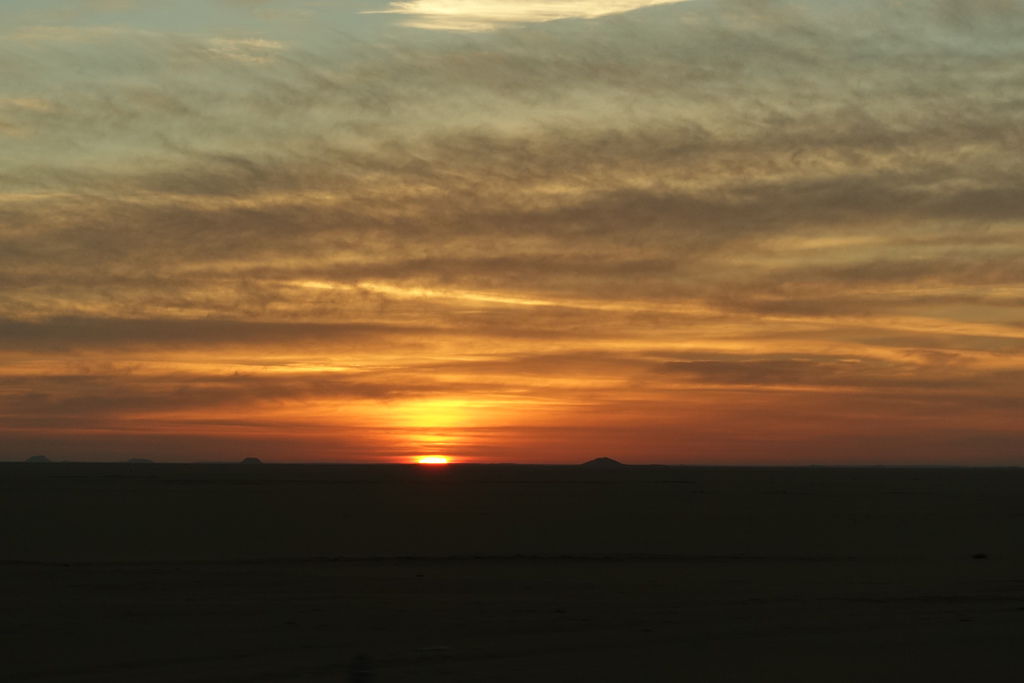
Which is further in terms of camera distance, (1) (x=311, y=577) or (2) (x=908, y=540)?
(2) (x=908, y=540)

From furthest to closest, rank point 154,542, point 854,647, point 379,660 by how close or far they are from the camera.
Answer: point 154,542 → point 854,647 → point 379,660

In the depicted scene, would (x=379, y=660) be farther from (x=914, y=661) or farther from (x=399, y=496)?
(x=399, y=496)

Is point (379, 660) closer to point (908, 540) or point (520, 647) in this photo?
point (520, 647)

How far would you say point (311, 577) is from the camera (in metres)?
25.1

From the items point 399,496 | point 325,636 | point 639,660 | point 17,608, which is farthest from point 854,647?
point 399,496

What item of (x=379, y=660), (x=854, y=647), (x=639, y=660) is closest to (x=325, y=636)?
(x=379, y=660)

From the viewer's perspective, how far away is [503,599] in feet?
71.4

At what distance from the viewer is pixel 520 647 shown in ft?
53.9

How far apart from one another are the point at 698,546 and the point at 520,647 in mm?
18772

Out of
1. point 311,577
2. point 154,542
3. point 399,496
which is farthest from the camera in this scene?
point 399,496

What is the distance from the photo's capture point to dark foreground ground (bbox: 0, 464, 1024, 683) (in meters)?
15.4

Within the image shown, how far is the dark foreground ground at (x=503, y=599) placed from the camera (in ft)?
50.4

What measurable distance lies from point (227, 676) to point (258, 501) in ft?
144

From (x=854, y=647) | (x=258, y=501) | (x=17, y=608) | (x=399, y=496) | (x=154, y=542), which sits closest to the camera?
(x=854, y=647)
